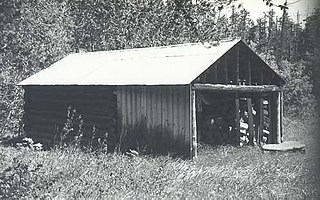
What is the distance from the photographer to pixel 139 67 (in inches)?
593

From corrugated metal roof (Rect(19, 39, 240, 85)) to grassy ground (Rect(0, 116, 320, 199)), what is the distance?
8.68 feet

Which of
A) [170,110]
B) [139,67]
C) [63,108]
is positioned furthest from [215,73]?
[63,108]

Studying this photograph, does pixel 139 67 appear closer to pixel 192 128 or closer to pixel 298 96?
pixel 192 128

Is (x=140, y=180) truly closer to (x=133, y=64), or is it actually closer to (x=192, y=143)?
(x=192, y=143)

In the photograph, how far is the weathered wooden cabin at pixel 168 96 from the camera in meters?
12.8

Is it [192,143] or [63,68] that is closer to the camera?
[192,143]

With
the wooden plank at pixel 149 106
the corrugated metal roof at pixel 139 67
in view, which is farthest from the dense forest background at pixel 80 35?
the wooden plank at pixel 149 106

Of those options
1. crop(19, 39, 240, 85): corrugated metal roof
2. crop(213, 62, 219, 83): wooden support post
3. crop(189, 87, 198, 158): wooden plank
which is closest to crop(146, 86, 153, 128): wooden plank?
crop(19, 39, 240, 85): corrugated metal roof

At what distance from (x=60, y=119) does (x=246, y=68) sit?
6.25m

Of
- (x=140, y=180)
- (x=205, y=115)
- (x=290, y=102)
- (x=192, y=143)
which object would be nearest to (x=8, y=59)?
(x=205, y=115)

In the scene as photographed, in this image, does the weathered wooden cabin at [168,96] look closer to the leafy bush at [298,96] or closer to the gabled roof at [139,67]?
the gabled roof at [139,67]

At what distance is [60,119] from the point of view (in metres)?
16.1

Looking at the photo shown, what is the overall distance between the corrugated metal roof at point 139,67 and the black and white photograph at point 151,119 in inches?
2.4

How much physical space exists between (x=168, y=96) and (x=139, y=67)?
252cm
